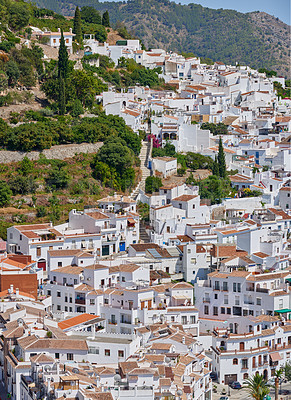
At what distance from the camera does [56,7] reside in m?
131

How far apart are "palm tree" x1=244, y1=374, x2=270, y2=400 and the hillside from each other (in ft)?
272

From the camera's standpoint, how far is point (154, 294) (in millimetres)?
28391

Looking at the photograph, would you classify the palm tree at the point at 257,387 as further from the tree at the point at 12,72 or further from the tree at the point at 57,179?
the tree at the point at 12,72

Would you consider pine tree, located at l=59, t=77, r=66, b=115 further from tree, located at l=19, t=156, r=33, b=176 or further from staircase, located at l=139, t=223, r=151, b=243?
staircase, located at l=139, t=223, r=151, b=243

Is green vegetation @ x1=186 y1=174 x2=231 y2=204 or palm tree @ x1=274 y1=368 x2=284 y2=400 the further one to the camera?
green vegetation @ x1=186 y1=174 x2=231 y2=204

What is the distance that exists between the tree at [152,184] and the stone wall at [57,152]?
105 inches

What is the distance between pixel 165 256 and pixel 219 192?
6.92m

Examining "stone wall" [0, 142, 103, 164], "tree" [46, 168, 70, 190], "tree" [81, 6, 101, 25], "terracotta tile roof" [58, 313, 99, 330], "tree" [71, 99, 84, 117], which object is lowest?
"terracotta tile roof" [58, 313, 99, 330]

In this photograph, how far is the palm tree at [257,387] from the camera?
2398 cm

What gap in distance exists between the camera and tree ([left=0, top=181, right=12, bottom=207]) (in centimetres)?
3441

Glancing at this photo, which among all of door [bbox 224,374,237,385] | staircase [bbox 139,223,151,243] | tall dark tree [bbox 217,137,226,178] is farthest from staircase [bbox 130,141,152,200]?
door [bbox 224,374,237,385]

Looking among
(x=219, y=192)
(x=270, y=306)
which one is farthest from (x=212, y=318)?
(x=219, y=192)

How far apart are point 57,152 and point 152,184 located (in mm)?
4136

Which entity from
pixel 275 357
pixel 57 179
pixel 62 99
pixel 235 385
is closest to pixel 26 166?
pixel 57 179
